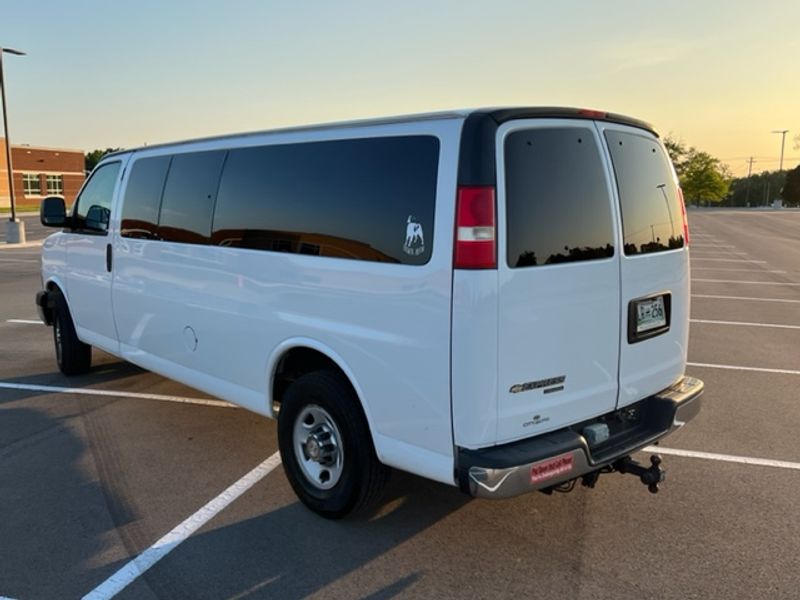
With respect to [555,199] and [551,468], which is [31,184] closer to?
[555,199]

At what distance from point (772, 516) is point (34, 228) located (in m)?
36.6

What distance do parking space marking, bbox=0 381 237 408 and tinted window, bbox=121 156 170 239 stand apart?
154cm

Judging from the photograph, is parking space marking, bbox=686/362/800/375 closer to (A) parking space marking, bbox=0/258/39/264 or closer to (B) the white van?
(B) the white van

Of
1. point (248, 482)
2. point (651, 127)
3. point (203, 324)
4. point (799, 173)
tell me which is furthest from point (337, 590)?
point (799, 173)

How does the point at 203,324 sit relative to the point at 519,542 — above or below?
above

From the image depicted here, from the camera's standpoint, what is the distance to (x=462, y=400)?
9.54 feet

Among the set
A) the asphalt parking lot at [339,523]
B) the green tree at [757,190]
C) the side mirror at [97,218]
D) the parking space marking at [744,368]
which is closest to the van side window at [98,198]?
the side mirror at [97,218]

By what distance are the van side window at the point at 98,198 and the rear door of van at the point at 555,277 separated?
160 inches

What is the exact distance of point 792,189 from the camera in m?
97.1

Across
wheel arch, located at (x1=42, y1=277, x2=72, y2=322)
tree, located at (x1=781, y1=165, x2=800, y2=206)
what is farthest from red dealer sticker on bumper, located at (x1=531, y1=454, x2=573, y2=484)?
tree, located at (x1=781, y1=165, x2=800, y2=206)

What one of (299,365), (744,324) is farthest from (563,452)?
(744,324)

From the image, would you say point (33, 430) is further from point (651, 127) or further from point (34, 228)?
point (34, 228)

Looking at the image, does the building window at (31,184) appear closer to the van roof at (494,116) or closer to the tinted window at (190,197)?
the tinted window at (190,197)

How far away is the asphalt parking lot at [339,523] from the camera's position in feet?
10.3
